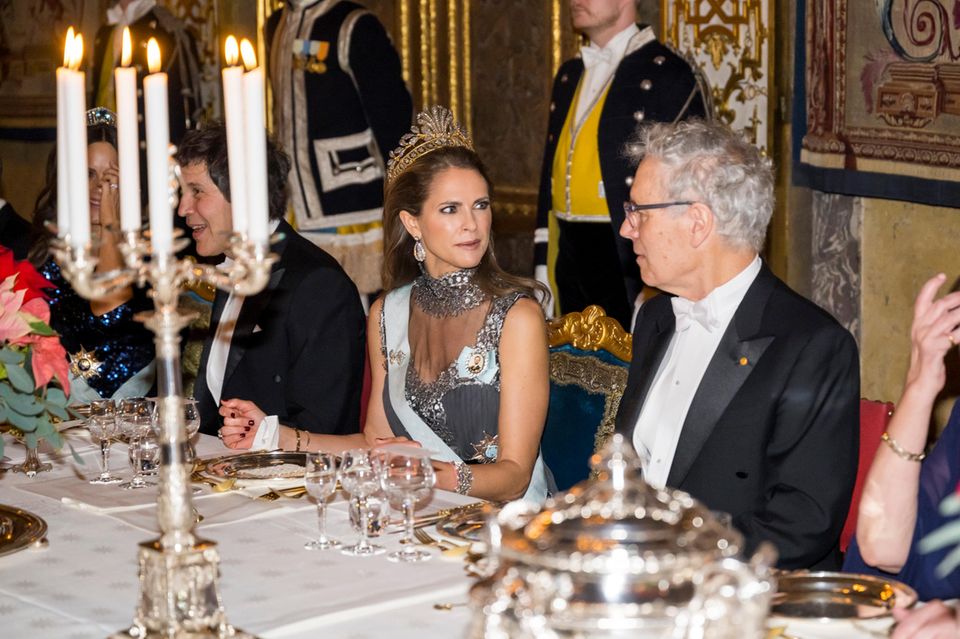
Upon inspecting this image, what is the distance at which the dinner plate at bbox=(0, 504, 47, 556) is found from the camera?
2344 millimetres

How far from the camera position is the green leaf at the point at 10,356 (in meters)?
2.36

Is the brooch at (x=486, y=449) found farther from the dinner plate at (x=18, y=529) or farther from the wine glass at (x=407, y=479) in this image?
the dinner plate at (x=18, y=529)

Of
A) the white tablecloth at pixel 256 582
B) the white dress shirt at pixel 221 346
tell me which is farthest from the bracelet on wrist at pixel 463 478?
the white dress shirt at pixel 221 346

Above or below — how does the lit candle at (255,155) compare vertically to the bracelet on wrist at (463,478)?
above

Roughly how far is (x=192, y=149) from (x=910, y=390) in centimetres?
217

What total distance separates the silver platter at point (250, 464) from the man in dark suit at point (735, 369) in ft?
2.27

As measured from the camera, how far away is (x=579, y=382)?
3.27 m

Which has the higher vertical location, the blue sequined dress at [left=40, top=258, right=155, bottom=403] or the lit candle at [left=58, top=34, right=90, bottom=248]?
the lit candle at [left=58, top=34, right=90, bottom=248]

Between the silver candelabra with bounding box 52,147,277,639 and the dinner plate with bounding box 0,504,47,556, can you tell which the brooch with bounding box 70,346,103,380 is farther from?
the silver candelabra with bounding box 52,147,277,639

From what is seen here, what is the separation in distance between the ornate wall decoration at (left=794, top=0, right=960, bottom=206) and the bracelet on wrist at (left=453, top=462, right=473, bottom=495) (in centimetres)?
224

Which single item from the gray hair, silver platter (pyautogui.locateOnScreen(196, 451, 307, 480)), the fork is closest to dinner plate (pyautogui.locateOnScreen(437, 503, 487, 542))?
the fork

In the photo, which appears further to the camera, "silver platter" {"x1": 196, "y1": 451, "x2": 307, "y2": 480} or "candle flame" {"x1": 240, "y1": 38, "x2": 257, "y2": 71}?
"silver platter" {"x1": 196, "y1": 451, "x2": 307, "y2": 480}

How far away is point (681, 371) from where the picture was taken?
2.90 metres

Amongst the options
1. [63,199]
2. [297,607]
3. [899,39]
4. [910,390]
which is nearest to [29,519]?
[297,607]
